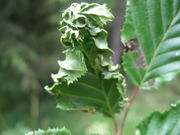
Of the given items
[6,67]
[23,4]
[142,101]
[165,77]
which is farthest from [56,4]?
[165,77]

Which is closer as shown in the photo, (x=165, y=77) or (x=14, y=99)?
(x=165, y=77)

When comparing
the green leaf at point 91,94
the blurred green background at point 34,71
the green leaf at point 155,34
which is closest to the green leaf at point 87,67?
the green leaf at point 91,94

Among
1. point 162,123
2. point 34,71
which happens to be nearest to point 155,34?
point 162,123

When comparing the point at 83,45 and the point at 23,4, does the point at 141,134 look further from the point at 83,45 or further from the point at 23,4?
the point at 23,4

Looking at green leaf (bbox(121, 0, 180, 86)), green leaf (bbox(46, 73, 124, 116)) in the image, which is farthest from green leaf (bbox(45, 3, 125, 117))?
green leaf (bbox(121, 0, 180, 86))

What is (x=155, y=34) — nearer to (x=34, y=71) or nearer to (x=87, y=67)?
(x=87, y=67)

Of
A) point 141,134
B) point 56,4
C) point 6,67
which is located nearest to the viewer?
point 141,134

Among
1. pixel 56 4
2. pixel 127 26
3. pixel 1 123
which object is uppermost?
pixel 56 4
